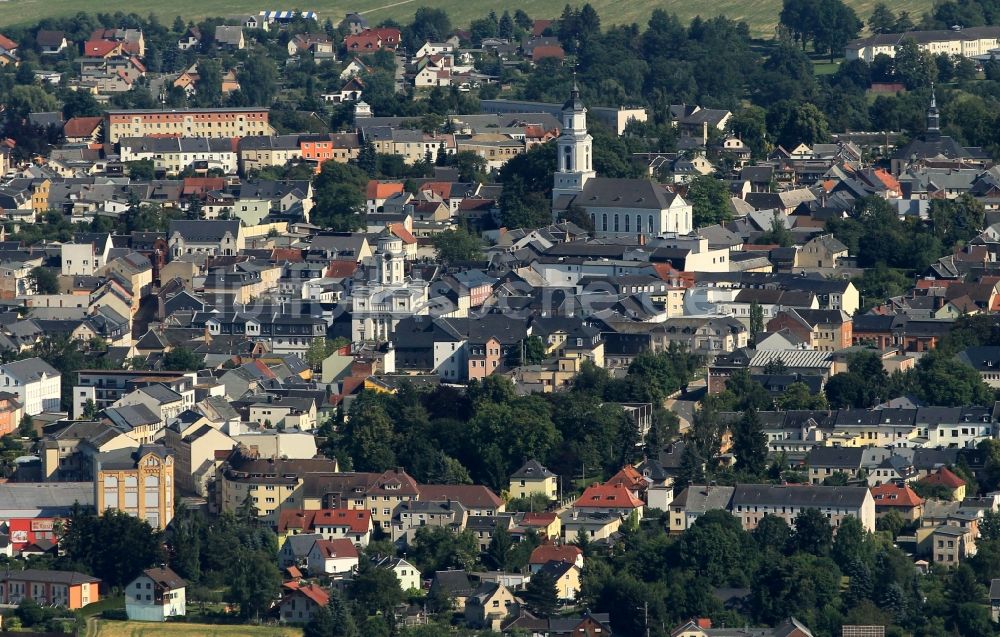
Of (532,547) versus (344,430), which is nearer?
(532,547)

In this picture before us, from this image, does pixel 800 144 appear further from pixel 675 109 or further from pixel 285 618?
pixel 285 618

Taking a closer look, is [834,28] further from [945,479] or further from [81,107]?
[945,479]

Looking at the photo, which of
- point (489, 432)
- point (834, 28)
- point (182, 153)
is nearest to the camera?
point (489, 432)

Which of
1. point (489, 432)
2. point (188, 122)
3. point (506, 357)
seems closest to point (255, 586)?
point (489, 432)

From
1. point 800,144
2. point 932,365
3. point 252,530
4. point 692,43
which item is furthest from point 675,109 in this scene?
point 252,530

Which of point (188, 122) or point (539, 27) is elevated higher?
point (539, 27)

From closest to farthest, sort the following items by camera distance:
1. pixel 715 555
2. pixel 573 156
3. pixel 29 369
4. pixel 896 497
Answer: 1. pixel 715 555
2. pixel 896 497
3. pixel 29 369
4. pixel 573 156

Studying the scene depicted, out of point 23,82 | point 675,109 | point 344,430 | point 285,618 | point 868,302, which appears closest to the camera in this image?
point 285,618
